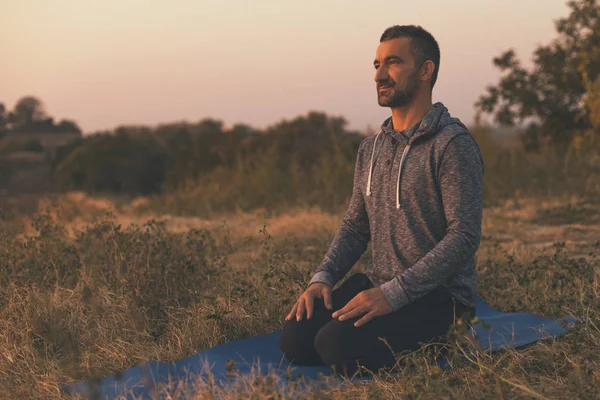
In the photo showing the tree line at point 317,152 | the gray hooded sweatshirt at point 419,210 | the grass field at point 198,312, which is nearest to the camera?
the grass field at point 198,312

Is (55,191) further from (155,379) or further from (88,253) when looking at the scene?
(155,379)

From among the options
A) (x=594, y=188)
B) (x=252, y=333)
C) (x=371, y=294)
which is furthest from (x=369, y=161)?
(x=594, y=188)

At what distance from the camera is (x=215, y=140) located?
64.2ft

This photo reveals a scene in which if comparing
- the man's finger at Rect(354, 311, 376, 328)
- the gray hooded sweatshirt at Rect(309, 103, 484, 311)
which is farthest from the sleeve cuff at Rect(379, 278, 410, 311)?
the man's finger at Rect(354, 311, 376, 328)

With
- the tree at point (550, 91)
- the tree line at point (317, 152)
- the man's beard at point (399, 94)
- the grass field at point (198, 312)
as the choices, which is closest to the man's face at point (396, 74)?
the man's beard at point (399, 94)

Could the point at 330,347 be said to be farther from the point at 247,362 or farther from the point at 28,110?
the point at 28,110

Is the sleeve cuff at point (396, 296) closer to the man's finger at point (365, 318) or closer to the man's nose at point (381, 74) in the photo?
the man's finger at point (365, 318)

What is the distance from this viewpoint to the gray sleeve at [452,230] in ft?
10.9

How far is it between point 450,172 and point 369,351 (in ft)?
3.07

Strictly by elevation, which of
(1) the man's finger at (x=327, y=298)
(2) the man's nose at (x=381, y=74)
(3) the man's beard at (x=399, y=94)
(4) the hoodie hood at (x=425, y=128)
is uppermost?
(2) the man's nose at (x=381, y=74)

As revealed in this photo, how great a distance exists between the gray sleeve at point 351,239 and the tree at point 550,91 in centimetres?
1114

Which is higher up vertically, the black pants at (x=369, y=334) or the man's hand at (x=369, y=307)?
the man's hand at (x=369, y=307)

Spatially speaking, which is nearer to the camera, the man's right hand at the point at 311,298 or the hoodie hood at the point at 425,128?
the hoodie hood at the point at 425,128

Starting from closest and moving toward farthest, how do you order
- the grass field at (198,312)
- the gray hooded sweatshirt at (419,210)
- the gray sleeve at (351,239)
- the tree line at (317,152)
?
the grass field at (198,312) → the gray hooded sweatshirt at (419,210) → the gray sleeve at (351,239) → the tree line at (317,152)
